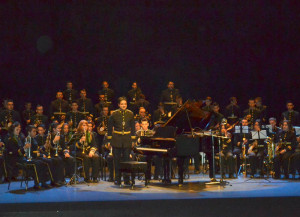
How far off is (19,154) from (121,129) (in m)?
2.55

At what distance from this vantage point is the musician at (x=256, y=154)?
11.5 metres

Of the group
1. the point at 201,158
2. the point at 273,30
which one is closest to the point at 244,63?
the point at 273,30

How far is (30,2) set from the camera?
16.1 m

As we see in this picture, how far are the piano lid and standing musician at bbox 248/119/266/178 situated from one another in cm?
252

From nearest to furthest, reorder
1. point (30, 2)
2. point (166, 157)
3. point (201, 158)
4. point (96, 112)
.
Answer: point (166, 157) < point (201, 158) < point (96, 112) < point (30, 2)

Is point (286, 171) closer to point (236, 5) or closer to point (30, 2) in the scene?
point (236, 5)

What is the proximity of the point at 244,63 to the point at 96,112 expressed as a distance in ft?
20.2

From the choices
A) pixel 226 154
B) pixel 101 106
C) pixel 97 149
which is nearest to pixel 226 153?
pixel 226 154

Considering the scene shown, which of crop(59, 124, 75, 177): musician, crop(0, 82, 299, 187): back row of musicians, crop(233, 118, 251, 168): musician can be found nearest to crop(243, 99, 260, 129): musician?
crop(0, 82, 299, 187): back row of musicians

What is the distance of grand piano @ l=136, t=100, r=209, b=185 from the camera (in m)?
8.95

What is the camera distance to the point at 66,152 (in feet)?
34.1

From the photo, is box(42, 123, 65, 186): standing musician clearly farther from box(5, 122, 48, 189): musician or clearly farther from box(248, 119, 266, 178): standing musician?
box(248, 119, 266, 178): standing musician

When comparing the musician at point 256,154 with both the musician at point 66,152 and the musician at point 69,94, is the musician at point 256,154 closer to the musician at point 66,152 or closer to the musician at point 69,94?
the musician at point 66,152

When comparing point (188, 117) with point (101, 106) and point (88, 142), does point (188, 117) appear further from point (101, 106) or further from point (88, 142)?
point (101, 106)
